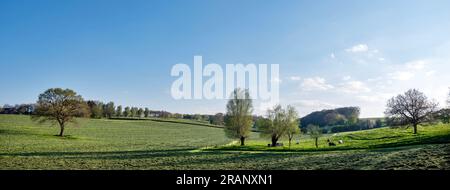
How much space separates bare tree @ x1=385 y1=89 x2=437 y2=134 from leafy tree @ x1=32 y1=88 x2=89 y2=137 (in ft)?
265

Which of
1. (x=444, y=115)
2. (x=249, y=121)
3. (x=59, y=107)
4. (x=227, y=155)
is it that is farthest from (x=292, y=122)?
(x=59, y=107)

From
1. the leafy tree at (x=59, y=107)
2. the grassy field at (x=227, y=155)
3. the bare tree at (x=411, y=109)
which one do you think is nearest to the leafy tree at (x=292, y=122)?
the grassy field at (x=227, y=155)

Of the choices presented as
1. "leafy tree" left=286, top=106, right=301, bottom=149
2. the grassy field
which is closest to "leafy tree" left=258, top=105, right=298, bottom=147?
"leafy tree" left=286, top=106, right=301, bottom=149

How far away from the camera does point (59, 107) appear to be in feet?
266

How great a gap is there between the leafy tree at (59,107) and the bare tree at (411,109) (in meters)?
80.8

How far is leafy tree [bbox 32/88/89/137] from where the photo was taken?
8019 centimetres

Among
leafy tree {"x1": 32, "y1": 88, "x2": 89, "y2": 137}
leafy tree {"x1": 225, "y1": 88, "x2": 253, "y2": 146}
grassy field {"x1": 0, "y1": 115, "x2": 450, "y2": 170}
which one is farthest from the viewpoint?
leafy tree {"x1": 32, "y1": 88, "x2": 89, "y2": 137}

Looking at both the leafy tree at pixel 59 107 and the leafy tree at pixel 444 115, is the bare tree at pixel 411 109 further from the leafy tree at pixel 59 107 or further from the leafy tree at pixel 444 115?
the leafy tree at pixel 59 107

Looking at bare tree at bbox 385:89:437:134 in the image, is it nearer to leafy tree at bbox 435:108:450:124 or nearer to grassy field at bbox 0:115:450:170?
leafy tree at bbox 435:108:450:124

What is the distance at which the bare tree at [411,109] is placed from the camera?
3265 inches

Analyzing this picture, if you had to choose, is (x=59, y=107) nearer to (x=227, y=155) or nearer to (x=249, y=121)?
(x=249, y=121)
